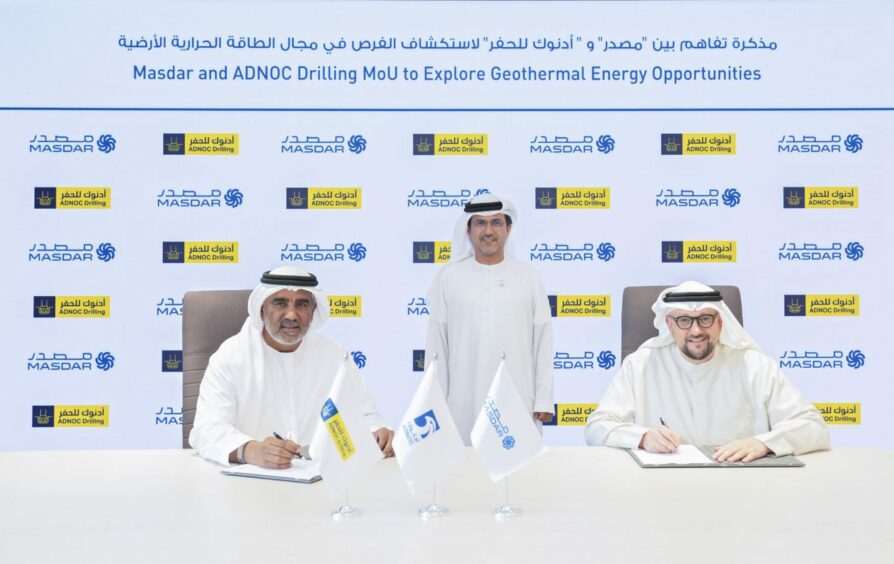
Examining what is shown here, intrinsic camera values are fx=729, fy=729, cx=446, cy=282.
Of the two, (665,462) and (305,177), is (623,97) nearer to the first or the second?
(305,177)

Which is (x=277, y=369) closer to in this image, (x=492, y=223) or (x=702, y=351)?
(x=492, y=223)

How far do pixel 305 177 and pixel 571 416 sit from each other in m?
2.21

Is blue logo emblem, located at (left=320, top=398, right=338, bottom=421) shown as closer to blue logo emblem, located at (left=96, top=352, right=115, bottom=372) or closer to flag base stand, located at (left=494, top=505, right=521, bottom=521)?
flag base stand, located at (left=494, top=505, right=521, bottom=521)

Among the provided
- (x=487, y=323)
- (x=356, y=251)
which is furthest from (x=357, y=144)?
(x=487, y=323)

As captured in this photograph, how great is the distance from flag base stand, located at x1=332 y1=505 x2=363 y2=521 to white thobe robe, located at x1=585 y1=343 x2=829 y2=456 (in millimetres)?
1161

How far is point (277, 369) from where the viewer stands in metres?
2.83

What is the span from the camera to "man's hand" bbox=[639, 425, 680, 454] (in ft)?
7.47

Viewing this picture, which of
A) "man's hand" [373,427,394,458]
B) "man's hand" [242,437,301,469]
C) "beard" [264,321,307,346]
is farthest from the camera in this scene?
"beard" [264,321,307,346]

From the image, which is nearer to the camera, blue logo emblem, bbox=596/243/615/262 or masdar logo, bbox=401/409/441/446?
masdar logo, bbox=401/409/441/446

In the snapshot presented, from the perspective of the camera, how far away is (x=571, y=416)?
178 inches

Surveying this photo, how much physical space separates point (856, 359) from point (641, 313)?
7.25 ft

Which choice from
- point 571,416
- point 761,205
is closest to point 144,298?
point 571,416

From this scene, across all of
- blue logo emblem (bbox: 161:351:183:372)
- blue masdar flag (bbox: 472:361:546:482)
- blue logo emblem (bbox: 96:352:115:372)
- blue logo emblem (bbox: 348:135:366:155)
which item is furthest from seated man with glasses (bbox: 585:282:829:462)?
blue logo emblem (bbox: 96:352:115:372)

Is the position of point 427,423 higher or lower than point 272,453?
higher
